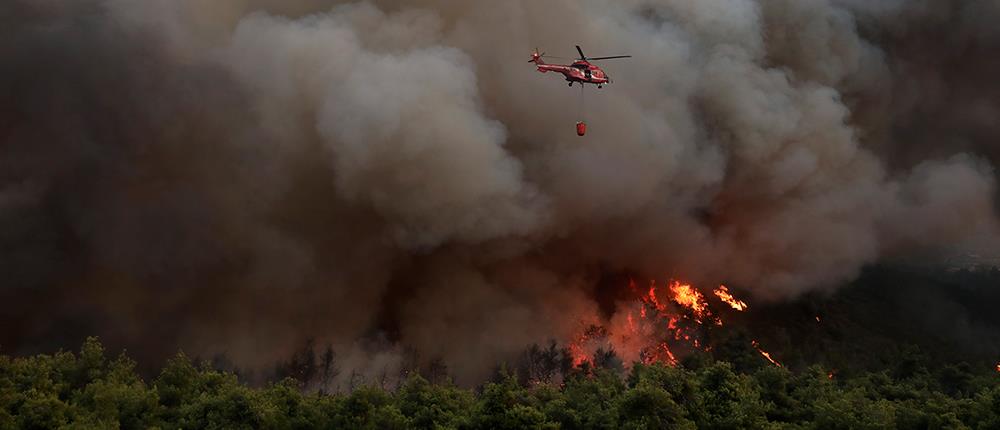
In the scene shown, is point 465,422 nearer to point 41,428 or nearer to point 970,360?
point 41,428

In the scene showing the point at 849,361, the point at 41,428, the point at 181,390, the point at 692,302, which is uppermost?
the point at 692,302

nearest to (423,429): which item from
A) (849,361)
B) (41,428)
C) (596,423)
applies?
(596,423)

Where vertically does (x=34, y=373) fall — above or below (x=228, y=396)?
above

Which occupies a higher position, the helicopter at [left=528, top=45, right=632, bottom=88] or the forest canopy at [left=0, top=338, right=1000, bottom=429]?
the helicopter at [left=528, top=45, right=632, bottom=88]

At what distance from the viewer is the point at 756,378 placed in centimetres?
6312

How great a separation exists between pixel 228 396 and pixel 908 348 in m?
92.9

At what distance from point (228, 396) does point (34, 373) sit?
18520 mm

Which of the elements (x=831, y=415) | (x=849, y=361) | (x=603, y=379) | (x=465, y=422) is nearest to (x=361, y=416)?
(x=465, y=422)

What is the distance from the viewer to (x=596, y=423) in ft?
155

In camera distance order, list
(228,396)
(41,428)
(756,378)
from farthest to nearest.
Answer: (756,378)
(228,396)
(41,428)

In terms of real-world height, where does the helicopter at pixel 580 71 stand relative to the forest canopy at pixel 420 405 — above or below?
above

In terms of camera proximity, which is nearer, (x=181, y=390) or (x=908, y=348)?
(x=181, y=390)

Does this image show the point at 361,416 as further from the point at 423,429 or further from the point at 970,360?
the point at 970,360

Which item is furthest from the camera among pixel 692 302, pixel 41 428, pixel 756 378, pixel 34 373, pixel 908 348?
pixel 692 302
